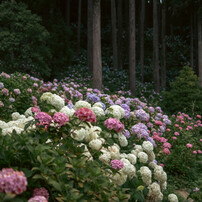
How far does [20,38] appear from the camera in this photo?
1405 cm

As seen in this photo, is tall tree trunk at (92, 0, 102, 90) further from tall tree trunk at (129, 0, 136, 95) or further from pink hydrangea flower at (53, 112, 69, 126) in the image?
pink hydrangea flower at (53, 112, 69, 126)

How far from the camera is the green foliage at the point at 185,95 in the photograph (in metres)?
12.2

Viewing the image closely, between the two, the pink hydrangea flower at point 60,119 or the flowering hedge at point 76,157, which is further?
the pink hydrangea flower at point 60,119

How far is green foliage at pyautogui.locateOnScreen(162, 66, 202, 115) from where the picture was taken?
1219cm

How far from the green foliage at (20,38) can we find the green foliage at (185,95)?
7.06 metres

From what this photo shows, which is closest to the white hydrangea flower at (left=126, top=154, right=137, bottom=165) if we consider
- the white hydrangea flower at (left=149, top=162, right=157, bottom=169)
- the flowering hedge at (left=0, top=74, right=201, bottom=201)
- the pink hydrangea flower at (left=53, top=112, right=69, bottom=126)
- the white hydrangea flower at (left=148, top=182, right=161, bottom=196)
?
the flowering hedge at (left=0, top=74, right=201, bottom=201)

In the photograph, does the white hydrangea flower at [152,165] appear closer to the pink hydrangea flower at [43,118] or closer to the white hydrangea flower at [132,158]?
the white hydrangea flower at [132,158]

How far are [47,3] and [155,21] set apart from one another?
9247 mm

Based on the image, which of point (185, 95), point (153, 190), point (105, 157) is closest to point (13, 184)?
point (105, 157)

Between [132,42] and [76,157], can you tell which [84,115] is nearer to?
[76,157]

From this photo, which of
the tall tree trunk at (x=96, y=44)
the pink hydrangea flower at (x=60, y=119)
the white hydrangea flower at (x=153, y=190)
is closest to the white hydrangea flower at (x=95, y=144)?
the pink hydrangea flower at (x=60, y=119)

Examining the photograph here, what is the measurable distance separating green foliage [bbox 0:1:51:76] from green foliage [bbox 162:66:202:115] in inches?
278

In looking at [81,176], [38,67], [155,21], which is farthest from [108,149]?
[155,21]

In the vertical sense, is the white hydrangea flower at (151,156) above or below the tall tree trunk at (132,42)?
below
